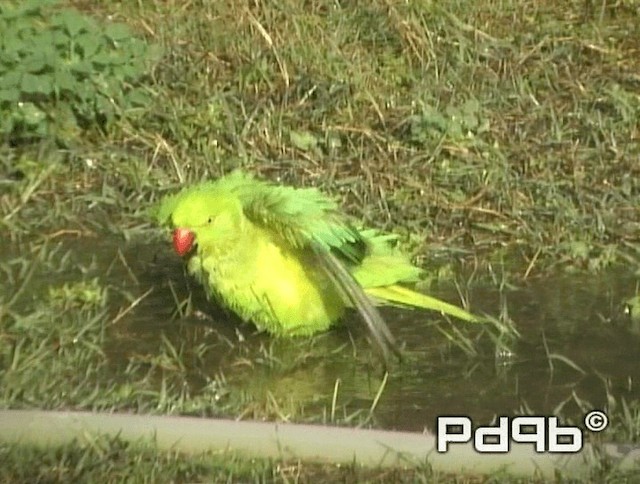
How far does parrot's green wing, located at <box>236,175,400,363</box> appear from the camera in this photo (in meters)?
2.66

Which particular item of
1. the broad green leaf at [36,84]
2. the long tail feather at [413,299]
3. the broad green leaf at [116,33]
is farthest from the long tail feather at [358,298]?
the broad green leaf at [116,33]

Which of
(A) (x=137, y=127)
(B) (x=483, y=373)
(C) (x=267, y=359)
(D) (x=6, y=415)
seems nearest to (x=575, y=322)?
(B) (x=483, y=373)

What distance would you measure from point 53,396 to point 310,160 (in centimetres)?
145

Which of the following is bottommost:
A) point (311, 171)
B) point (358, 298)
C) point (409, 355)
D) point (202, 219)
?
point (311, 171)

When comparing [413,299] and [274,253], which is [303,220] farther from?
[413,299]

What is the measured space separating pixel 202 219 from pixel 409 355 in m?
0.48

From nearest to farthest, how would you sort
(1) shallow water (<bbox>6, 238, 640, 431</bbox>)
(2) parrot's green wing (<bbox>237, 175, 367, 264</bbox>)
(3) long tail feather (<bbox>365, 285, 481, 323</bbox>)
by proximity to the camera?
(1) shallow water (<bbox>6, 238, 640, 431</bbox>)
(2) parrot's green wing (<bbox>237, 175, 367, 264</bbox>)
(3) long tail feather (<bbox>365, 285, 481, 323</bbox>)

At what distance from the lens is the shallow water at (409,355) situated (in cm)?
259

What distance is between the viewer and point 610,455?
7.49 ft

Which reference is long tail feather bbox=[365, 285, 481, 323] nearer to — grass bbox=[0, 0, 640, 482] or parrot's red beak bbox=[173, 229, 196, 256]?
grass bbox=[0, 0, 640, 482]

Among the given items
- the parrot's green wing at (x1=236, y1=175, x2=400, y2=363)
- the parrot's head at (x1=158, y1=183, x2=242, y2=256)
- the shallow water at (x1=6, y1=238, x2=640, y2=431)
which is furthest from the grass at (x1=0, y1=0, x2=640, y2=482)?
the parrot's head at (x1=158, y1=183, x2=242, y2=256)

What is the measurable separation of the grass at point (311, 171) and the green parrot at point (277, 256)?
98mm

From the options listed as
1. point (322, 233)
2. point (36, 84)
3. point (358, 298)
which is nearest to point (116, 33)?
point (36, 84)

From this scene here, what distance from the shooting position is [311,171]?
378 centimetres
